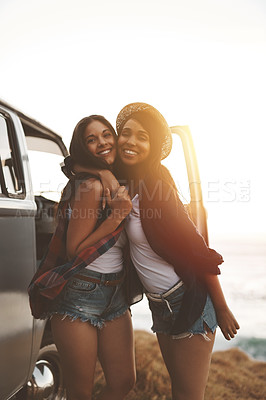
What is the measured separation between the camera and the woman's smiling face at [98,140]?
6.32 feet

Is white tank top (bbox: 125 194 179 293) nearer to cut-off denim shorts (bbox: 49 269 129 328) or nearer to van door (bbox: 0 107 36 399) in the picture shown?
cut-off denim shorts (bbox: 49 269 129 328)

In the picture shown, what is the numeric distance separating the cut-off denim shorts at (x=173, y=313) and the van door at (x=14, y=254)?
31.4 inches

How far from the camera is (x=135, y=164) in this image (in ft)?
6.43

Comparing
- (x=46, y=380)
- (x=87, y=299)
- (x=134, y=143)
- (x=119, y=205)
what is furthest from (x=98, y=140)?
(x=46, y=380)

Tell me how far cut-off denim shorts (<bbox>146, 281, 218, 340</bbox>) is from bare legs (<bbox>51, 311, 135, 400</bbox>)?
0.21 meters

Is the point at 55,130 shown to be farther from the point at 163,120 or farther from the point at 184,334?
the point at 184,334

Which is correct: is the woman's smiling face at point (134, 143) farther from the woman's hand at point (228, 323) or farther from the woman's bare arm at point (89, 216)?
the woman's hand at point (228, 323)

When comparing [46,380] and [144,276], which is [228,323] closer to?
[144,276]

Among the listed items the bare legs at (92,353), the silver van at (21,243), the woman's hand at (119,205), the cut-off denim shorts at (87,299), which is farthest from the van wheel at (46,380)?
the woman's hand at (119,205)

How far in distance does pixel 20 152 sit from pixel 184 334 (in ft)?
5.01

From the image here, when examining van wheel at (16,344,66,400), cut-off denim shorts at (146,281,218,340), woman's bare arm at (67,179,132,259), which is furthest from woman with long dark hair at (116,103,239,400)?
van wheel at (16,344,66,400)

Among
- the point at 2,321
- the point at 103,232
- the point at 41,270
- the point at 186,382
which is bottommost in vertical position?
the point at 186,382

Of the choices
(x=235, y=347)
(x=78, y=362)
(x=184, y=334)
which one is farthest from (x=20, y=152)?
(x=235, y=347)

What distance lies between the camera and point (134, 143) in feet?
6.23
